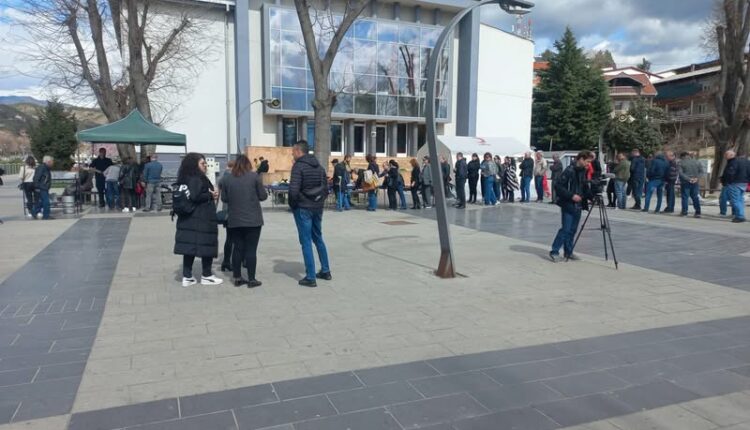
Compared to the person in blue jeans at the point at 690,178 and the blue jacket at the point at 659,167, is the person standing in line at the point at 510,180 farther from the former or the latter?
the person in blue jeans at the point at 690,178

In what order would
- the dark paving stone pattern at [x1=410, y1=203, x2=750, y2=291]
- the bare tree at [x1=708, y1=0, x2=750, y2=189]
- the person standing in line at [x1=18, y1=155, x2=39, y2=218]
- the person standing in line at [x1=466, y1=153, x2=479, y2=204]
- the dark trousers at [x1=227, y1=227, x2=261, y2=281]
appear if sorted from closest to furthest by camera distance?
the dark trousers at [x1=227, y1=227, x2=261, y2=281]
the dark paving stone pattern at [x1=410, y1=203, x2=750, y2=291]
the person standing in line at [x1=18, y1=155, x2=39, y2=218]
the person standing in line at [x1=466, y1=153, x2=479, y2=204]
the bare tree at [x1=708, y1=0, x2=750, y2=189]

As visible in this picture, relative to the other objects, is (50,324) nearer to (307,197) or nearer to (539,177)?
(307,197)

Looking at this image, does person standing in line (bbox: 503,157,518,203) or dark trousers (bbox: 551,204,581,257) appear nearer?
dark trousers (bbox: 551,204,581,257)

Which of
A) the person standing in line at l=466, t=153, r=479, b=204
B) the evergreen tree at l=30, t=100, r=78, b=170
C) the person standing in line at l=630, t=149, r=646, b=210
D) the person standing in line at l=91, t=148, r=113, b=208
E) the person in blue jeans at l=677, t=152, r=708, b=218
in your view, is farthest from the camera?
the evergreen tree at l=30, t=100, r=78, b=170

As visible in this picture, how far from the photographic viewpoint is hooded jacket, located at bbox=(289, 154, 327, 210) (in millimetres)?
6523

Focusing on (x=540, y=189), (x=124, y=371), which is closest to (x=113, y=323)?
(x=124, y=371)

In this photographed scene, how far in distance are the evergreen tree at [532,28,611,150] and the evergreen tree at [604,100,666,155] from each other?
1.43 metres

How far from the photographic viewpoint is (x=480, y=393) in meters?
3.73

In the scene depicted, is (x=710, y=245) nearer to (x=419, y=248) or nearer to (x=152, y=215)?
(x=419, y=248)

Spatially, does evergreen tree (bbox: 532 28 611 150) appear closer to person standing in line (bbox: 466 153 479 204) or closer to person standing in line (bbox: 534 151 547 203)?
person standing in line (bbox: 534 151 547 203)

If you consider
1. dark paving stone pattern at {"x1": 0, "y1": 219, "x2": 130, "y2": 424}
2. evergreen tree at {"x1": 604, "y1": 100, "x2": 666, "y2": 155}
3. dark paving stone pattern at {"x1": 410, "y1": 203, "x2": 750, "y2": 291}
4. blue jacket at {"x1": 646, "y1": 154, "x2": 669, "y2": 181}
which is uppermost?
evergreen tree at {"x1": 604, "y1": 100, "x2": 666, "y2": 155}

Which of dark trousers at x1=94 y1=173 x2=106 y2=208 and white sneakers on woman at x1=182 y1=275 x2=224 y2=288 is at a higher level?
dark trousers at x1=94 y1=173 x2=106 y2=208

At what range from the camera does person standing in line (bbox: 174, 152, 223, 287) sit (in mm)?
6340

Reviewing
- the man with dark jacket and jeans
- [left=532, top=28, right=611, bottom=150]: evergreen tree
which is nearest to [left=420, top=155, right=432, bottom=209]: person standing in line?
the man with dark jacket and jeans
